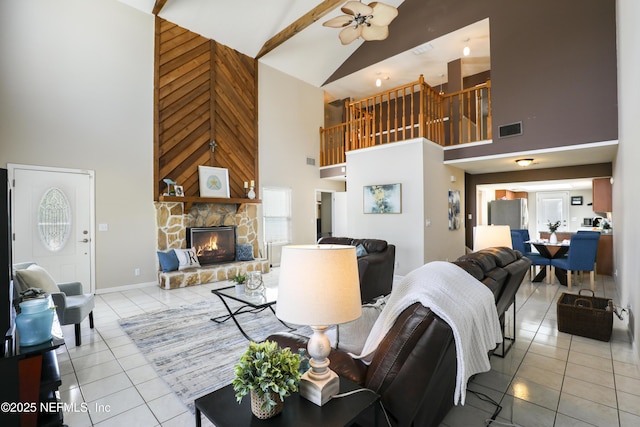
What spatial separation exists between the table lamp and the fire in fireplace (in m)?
5.37

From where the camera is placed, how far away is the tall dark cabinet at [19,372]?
1.57 meters

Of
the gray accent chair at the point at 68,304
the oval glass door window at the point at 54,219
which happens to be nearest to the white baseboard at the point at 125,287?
the oval glass door window at the point at 54,219

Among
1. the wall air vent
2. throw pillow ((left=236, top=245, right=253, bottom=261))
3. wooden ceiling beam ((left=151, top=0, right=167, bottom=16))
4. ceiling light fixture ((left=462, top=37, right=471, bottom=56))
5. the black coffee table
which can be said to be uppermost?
wooden ceiling beam ((left=151, top=0, right=167, bottom=16))

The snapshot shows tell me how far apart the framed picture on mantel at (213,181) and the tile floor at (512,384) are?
325cm

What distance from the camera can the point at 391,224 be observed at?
613 centimetres

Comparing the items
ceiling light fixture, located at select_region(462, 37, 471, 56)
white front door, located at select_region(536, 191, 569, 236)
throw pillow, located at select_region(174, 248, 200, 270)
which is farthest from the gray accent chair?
white front door, located at select_region(536, 191, 569, 236)

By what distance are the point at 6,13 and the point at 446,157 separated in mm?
7307

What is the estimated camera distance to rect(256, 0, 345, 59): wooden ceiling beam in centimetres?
590

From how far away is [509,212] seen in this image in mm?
8906

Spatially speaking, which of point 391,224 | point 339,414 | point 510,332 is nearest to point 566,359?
point 510,332

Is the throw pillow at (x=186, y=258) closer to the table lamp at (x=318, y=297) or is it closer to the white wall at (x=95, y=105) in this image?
A: the white wall at (x=95, y=105)

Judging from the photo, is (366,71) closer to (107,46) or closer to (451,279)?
(107,46)

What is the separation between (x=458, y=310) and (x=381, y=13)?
4470 mm

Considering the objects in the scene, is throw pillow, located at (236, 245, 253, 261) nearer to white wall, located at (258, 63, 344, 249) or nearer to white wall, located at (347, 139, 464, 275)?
white wall, located at (258, 63, 344, 249)
